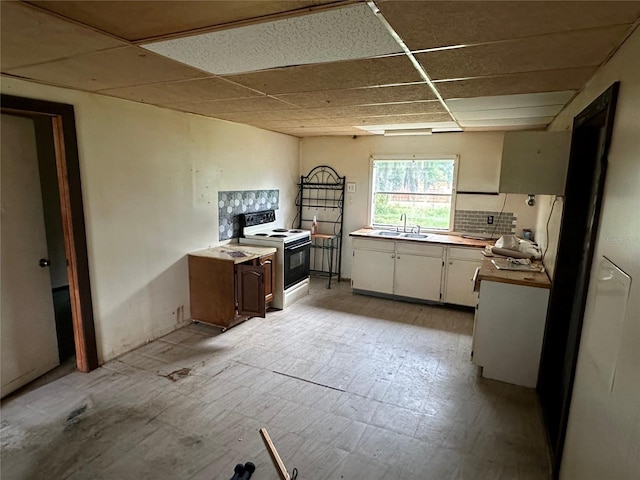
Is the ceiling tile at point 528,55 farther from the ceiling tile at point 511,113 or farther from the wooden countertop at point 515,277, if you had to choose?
the wooden countertop at point 515,277

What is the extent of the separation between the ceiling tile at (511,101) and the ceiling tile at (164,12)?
1959 mm

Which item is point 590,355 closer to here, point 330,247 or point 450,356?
point 450,356

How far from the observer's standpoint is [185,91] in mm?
2668

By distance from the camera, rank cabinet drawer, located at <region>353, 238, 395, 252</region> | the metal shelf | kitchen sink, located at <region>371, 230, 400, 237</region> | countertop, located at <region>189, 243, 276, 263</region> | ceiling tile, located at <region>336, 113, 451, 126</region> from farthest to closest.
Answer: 1. the metal shelf
2. kitchen sink, located at <region>371, 230, 400, 237</region>
3. cabinet drawer, located at <region>353, 238, 395, 252</region>
4. countertop, located at <region>189, 243, 276, 263</region>
5. ceiling tile, located at <region>336, 113, 451, 126</region>

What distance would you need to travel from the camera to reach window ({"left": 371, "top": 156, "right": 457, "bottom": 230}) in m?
4.92

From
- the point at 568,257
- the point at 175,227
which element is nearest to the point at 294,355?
the point at 175,227

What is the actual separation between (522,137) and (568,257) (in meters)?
0.94

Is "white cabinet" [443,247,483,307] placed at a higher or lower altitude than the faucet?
lower

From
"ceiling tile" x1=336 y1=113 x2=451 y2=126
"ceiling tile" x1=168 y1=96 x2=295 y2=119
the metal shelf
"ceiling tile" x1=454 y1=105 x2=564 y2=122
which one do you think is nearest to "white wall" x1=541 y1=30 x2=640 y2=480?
"ceiling tile" x1=454 y1=105 x2=564 y2=122

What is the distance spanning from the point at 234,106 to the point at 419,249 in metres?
2.74

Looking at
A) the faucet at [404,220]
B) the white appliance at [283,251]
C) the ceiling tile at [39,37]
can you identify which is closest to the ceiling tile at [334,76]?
the ceiling tile at [39,37]

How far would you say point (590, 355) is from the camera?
1539mm

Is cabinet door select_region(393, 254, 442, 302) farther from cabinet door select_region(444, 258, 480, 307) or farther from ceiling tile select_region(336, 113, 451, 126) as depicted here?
ceiling tile select_region(336, 113, 451, 126)

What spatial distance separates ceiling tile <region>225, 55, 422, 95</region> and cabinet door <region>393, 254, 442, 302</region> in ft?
8.83
